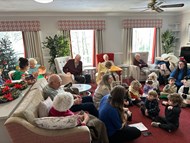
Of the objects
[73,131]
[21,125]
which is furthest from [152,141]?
[21,125]

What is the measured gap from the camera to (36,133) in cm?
146

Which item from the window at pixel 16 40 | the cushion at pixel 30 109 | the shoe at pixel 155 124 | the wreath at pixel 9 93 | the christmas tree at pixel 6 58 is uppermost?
the window at pixel 16 40

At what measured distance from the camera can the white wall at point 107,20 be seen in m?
4.74

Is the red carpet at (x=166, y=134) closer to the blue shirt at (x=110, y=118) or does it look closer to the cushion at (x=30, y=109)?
the blue shirt at (x=110, y=118)

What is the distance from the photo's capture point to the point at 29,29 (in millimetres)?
4711

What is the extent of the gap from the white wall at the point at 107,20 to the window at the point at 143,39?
1.55ft

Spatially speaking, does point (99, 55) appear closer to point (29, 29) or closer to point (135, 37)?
point (135, 37)

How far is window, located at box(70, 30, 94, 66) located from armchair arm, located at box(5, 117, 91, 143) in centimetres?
416

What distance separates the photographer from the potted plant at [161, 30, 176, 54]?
550 centimetres

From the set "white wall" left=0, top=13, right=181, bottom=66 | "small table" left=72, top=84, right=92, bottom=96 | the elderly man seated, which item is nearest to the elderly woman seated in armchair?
"white wall" left=0, top=13, right=181, bottom=66

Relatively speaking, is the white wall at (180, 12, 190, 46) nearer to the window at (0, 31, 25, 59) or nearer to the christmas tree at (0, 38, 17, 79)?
the window at (0, 31, 25, 59)

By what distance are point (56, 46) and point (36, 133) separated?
11.4 ft

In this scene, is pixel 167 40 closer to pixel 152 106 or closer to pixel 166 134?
pixel 152 106

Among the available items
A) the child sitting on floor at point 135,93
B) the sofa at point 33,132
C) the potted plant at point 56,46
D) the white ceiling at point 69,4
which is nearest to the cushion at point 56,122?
the sofa at point 33,132
